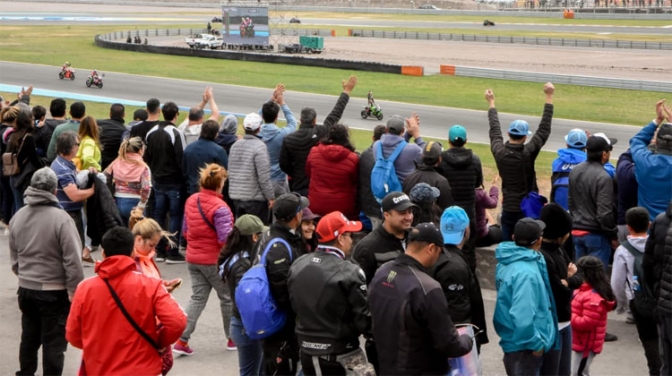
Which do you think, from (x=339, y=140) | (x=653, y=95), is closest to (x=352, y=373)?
(x=339, y=140)

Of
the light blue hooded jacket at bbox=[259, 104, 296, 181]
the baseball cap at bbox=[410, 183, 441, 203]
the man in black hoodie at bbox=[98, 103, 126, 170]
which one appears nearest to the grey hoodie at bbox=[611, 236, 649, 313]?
the baseball cap at bbox=[410, 183, 441, 203]

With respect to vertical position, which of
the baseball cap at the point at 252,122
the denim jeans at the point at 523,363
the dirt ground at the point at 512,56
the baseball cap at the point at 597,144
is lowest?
the dirt ground at the point at 512,56

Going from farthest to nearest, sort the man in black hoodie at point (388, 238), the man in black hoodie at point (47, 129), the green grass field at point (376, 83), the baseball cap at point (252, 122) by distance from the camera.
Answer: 1. the green grass field at point (376, 83)
2. the man in black hoodie at point (47, 129)
3. the baseball cap at point (252, 122)
4. the man in black hoodie at point (388, 238)

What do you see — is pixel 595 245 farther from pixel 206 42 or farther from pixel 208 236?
pixel 206 42

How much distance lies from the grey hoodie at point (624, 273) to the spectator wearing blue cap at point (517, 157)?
1898mm

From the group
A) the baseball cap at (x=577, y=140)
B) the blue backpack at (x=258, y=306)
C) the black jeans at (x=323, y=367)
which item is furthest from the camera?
the baseball cap at (x=577, y=140)

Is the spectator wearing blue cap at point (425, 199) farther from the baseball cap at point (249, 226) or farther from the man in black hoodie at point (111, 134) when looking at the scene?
the man in black hoodie at point (111, 134)

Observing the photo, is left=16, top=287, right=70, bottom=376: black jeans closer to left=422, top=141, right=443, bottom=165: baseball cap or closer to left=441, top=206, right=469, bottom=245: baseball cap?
left=441, top=206, right=469, bottom=245: baseball cap

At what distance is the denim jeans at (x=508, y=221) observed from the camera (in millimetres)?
10258

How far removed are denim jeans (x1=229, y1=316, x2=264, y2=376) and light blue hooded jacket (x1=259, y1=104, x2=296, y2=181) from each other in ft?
13.1

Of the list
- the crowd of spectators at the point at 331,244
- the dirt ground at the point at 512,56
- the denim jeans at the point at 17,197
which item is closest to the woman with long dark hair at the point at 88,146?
the crowd of spectators at the point at 331,244

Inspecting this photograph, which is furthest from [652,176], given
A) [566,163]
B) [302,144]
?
[302,144]

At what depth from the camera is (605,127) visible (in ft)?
89.8

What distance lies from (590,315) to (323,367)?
113 inches
